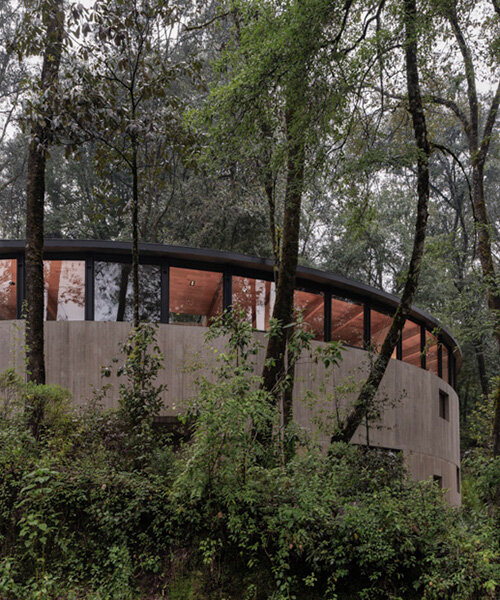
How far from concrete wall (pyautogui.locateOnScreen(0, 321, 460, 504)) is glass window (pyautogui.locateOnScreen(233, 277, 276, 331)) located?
1.75 feet

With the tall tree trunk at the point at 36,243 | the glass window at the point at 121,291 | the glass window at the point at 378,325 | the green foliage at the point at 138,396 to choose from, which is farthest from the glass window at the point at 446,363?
the tall tree trunk at the point at 36,243

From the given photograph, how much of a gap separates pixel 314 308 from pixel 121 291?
14.2 feet

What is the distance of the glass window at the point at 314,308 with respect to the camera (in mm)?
13047

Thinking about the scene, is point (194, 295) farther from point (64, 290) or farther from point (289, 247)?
point (289, 247)

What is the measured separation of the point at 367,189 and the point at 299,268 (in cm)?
271

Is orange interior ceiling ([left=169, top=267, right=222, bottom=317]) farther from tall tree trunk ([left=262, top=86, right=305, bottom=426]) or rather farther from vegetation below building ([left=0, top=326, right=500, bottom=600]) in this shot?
vegetation below building ([left=0, top=326, right=500, bottom=600])

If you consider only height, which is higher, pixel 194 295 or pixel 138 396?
pixel 194 295

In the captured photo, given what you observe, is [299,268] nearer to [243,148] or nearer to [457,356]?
[243,148]

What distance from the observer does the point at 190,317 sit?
39.3ft

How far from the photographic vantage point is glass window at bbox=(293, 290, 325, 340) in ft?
42.8

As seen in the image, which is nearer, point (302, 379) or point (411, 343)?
point (302, 379)

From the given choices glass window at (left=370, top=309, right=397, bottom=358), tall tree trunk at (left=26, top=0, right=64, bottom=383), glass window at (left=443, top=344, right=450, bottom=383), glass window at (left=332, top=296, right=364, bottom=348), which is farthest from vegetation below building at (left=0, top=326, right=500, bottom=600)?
glass window at (left=443, top=344, right=450, bottom=383)

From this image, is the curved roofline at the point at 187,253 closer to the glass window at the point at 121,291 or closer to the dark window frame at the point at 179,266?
the dark window frame at the point at 179,266

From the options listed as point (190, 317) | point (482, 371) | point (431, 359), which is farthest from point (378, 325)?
point (482, 371)
